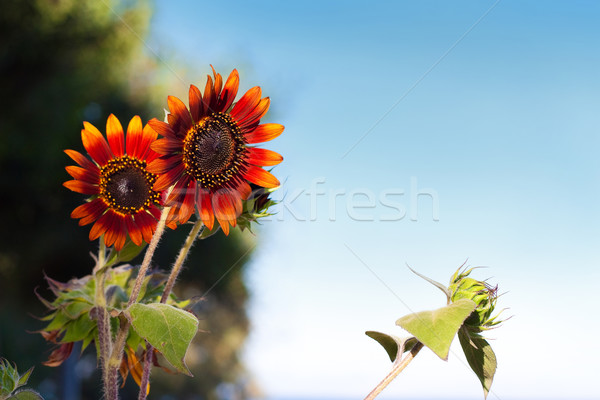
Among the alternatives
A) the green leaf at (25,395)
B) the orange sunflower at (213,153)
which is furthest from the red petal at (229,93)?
the green leaf at (25,395)

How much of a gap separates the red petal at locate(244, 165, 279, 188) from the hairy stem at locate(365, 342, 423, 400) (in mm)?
367

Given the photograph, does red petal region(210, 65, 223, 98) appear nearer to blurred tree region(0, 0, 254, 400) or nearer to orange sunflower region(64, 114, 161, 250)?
orange sunflower region(64, 114, 161, 250)

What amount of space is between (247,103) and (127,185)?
0.28 m

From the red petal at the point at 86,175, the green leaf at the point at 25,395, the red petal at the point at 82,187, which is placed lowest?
the green leaf at the point at 25,395

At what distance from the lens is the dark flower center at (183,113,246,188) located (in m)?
0.97

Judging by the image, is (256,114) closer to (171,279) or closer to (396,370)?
(171,279)

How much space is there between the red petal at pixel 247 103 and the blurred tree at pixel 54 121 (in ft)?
18.7

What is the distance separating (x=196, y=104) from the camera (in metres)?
0.96

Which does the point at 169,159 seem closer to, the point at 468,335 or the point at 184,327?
the point at 184,327

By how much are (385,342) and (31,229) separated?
8.46m

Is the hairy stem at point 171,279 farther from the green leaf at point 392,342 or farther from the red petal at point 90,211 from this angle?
the green leaf at point 392,342

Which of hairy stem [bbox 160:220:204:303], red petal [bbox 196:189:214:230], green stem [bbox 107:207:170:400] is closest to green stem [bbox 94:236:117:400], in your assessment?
green stem [bbox 107:207:170:400]

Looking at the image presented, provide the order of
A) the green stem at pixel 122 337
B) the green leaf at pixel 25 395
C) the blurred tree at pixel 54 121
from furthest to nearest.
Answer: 1. the blurred tree at pixel 54 121
2. the green stem at pixel 122 337
3. the green leaf at pixel 25 395

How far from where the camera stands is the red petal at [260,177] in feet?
3.20
